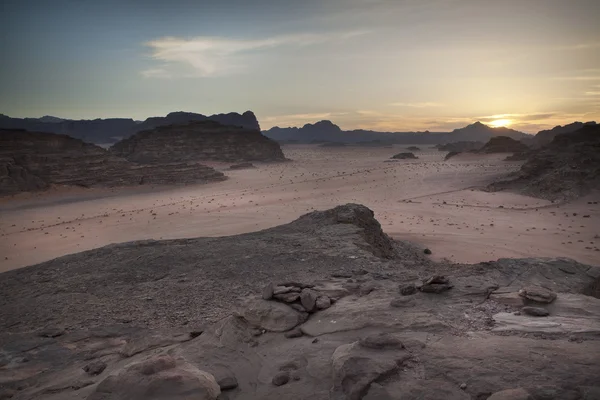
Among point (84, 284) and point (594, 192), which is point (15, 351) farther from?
point (594, 192)

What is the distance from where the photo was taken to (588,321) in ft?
13.6

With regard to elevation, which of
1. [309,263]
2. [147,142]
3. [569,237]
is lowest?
[569,237]

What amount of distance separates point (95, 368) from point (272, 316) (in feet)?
7.49

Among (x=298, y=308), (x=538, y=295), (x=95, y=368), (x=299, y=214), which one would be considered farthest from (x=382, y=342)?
(x=299, y=214)

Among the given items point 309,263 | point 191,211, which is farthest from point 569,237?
point 191,211

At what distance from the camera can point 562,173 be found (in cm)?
2342

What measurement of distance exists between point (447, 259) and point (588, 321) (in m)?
7.26

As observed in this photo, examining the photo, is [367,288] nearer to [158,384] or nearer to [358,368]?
[358,368]

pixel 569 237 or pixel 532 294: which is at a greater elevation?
pixel 532 294

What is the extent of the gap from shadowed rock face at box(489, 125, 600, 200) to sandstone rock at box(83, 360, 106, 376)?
23929mm

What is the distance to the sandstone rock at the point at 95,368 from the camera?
4580 millimetres

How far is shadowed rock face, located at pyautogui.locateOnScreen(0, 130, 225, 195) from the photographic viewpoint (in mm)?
28453

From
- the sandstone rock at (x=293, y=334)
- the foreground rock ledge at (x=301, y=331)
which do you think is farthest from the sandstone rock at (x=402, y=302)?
the sandstone rock at (x=293, y=334)

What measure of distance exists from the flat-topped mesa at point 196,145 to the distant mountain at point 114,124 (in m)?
62.1
